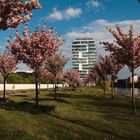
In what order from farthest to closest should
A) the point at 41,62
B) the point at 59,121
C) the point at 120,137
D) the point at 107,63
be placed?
the point at 107,63
the point at 41,62
the point at 59,121
the point at 120,137

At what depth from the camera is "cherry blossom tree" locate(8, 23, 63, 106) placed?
103 ft

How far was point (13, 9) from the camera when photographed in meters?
13.9

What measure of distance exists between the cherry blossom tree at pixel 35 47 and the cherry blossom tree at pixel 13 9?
1696 cm

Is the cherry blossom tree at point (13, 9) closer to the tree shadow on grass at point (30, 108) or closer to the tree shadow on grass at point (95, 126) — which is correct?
the tree shadow on grass at point (95, 126)

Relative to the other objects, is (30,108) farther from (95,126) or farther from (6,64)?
(6,64)

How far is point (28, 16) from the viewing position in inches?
573

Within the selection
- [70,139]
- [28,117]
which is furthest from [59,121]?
[70,139]

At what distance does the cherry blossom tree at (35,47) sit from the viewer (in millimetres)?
31344

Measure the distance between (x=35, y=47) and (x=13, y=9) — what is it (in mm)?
17459

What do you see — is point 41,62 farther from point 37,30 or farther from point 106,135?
point 106,135

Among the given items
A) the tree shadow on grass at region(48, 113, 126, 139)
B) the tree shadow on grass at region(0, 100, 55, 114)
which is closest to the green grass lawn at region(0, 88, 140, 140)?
the tree shadow on grass at region(48, 113, 126, 139)

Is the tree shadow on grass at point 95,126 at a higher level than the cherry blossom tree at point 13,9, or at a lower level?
lower

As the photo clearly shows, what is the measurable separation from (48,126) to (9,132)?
4103 mm

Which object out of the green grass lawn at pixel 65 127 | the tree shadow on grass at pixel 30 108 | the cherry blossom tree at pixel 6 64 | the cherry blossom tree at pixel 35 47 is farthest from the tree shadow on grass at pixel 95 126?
the cherry blossom tree at pixel 6 64
